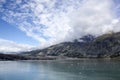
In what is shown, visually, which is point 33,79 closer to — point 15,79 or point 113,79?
point 15,79

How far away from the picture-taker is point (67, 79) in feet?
178

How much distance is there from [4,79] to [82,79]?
2058cm

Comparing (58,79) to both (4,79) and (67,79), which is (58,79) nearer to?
(67,79)

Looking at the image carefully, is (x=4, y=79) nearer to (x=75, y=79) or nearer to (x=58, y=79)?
(x=58, y=79)

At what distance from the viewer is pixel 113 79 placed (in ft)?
176

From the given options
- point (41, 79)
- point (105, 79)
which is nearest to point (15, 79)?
point (41, 79)

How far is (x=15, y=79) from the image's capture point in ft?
177

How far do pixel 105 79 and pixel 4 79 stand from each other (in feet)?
87.6

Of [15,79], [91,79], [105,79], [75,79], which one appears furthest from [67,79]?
[15,79]

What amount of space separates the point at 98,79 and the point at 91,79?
193cm

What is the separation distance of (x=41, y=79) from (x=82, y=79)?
1094cm

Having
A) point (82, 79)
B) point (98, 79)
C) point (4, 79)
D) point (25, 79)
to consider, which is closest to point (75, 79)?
point (82, 79)

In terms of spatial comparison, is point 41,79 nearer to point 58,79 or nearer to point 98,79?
point 58,79

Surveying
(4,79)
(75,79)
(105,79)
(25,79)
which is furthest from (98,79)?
(4,79)
